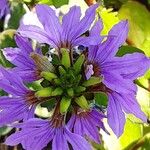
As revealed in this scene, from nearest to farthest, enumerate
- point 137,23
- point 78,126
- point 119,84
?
point 119,84
point 78,126
point 137,23

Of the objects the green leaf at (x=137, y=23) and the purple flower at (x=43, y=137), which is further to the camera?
the green leaf at (x=137, y=23)

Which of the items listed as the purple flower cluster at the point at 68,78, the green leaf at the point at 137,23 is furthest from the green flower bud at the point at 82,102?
the green leaf at the point at 137,23

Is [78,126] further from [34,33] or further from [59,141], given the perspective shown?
[34,33]

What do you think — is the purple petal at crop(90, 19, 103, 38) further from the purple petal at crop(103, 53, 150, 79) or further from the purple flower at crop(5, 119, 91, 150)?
the purple flower at crop(5, 119, 91, 150)

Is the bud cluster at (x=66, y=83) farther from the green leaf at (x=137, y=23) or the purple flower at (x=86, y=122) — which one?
the green leaf at (x=137, y=23)

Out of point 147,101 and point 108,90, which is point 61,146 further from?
point 147,101

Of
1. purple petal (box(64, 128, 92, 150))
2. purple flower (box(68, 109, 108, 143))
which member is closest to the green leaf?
purple flower (box(68, 109, 108, 143))

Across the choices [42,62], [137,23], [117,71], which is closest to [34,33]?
[42,62]

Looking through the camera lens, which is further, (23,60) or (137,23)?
(137,23)
